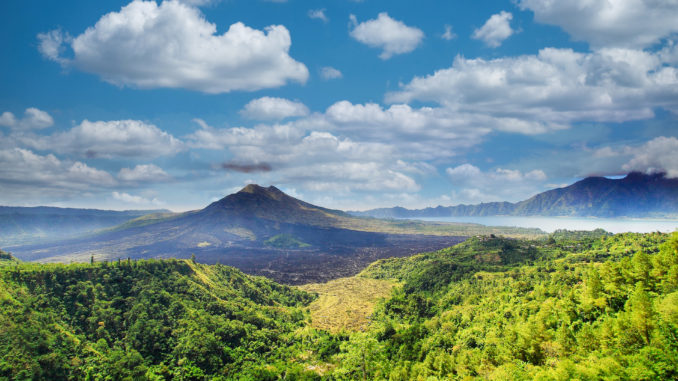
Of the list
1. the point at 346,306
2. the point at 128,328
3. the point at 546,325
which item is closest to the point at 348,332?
the point at 346,306

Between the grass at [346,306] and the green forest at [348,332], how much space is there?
21.3 ft

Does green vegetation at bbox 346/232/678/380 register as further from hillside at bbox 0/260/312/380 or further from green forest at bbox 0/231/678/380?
hillside at bbox 0/260/312/380

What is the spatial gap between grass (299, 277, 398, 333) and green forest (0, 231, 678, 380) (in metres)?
6.48

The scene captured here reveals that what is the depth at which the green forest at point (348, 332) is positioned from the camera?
48.2 m

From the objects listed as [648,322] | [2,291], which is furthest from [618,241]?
[2,291]

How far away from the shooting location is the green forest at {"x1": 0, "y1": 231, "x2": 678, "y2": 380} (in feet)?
158

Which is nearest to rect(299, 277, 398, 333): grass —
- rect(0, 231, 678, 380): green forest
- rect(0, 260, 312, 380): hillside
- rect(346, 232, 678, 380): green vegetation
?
rect(0, 231, 678, 380): green forest

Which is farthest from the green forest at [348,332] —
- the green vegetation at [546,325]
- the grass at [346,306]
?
the grass at [346,306]

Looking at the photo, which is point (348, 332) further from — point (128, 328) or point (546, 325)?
point (546, 325)

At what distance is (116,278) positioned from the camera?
354 ft

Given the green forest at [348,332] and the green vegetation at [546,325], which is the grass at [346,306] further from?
the green vegetation at [546,325]

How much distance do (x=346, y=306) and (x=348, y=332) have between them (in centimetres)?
3867

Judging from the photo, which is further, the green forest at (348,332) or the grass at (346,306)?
the grass at (346,306)

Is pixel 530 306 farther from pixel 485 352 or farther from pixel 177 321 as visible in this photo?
pixel 177 321
